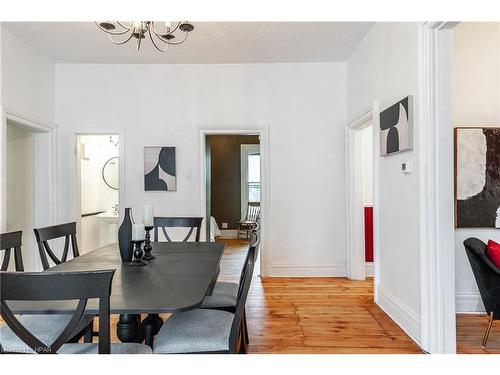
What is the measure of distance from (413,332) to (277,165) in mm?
2417

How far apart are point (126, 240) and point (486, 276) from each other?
7.89 feet

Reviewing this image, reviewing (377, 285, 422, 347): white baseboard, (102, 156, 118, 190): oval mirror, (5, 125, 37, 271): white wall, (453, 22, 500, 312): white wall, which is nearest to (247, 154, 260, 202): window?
(102, 156, 118, 190): oval mirror

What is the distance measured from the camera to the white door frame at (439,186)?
7.34 feet

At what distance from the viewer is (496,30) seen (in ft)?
10.1

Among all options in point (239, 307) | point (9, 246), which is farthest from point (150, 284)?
point (9, 246)

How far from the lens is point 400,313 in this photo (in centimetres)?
282

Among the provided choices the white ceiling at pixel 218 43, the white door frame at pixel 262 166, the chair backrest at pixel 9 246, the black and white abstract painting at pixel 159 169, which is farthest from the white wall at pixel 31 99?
the white door frame at pixel 262 166

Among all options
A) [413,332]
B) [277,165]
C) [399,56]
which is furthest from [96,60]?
[413,332]

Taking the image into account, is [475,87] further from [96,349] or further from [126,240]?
[96,349]

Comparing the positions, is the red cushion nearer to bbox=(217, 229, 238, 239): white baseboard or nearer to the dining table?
the dining table

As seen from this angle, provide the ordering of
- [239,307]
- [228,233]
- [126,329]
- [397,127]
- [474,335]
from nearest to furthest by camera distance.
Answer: [239,307] < [126,329] < [474,335] < [397,127] < [228,233]

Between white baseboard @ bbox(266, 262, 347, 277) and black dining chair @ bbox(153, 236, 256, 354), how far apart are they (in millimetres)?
2603

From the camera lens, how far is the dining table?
1.38 meters
